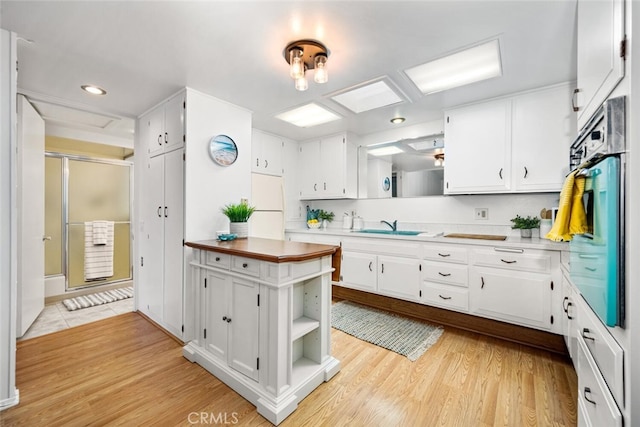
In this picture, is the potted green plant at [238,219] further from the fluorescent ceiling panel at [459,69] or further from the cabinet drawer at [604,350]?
the cabinet drawer at [604,350]

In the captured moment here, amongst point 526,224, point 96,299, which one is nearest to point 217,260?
point 96,299

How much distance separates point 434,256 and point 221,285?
6.88ft

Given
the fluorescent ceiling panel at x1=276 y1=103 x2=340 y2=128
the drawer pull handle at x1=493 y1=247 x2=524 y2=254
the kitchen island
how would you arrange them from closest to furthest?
the kitchen island → the drawer pull handle at x1=493 y1=247 x2=524 y2=254 → the fluorescent ceiling panel at x1=276 y1=103 x2=340 y2=128

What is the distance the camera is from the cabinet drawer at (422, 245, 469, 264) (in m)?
2.60

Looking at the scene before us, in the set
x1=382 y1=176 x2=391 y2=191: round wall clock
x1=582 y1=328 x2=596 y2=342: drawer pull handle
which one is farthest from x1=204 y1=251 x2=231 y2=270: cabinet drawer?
x1=382 y1=176 x2=391 y2=191: round wall clock

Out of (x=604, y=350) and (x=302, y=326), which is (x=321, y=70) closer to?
(x=302, y=326)

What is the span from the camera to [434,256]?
2.76m

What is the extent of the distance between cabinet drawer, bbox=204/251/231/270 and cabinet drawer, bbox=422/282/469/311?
205cm

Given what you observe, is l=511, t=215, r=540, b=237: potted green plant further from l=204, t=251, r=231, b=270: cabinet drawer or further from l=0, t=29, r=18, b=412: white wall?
l=0, t=29, r=18, b=412: white wall

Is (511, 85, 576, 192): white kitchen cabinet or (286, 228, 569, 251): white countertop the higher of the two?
(511, 85, 576, 192): white kitchen cabinet

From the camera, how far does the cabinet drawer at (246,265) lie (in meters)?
1.70

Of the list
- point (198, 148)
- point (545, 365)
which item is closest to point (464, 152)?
point (545, 365)

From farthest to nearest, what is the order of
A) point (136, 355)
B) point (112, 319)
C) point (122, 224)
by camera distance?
point (122, 224)
point (112, 319)
point (136, 355)

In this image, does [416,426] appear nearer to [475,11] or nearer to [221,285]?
[221,285]
